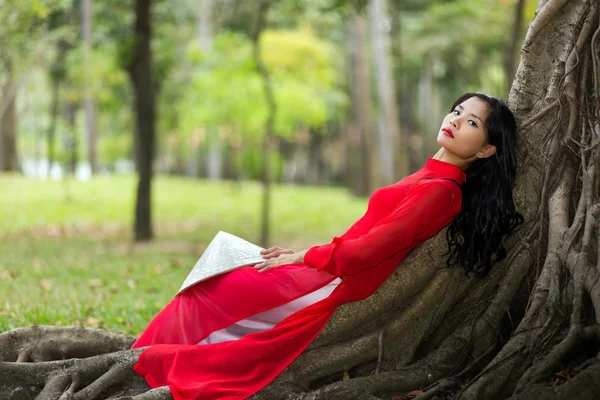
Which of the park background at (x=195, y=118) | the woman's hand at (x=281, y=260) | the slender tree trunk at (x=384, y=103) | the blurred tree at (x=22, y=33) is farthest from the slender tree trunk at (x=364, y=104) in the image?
the woman's hand at (x=281, y=260)

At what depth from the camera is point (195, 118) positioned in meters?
22.1

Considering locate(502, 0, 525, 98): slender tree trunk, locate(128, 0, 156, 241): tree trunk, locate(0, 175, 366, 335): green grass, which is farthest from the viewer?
locate(502, 0, 525, 98): slender tree trunk

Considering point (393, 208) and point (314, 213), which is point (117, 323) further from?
point (314, 213)

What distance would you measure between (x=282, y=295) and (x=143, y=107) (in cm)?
822

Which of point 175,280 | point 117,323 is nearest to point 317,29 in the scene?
point 175,280

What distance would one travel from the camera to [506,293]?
3479 millimetres

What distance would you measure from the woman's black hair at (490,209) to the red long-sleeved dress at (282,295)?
0.08m

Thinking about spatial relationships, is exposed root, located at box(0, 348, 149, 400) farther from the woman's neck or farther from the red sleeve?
the woman's neck

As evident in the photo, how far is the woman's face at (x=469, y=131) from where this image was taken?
11.4ft

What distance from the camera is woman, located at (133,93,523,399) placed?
3.36 metres

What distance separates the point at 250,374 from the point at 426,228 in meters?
1.00

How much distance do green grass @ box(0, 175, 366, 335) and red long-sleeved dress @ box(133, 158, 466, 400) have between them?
1817mm

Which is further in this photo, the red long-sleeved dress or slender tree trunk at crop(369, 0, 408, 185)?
slender tree trunk at crop(369, 0, 408, 185)

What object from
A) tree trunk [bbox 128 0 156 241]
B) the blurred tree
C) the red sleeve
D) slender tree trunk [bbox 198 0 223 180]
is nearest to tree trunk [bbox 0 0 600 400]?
the red sleeve
